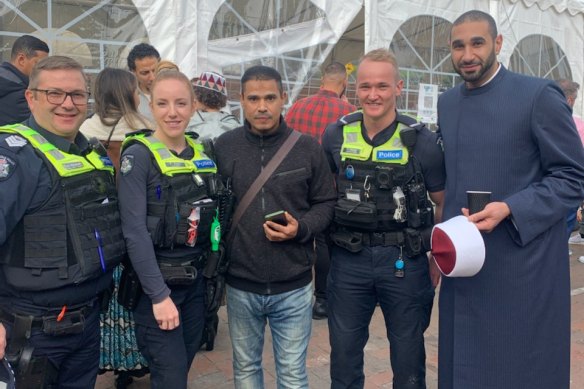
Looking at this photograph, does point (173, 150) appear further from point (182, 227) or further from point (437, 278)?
point (437, 278)

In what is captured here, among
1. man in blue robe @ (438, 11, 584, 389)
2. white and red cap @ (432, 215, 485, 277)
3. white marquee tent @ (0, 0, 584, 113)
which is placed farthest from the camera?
white marquee tent @ (0, 0, 584, 113)

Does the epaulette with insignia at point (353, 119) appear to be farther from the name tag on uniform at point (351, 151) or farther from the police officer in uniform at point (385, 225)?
the name tag on uniform at point (351, 151)

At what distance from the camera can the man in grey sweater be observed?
2.53 meters

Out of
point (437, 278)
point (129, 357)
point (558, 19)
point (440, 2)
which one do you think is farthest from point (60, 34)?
point (558, 19)

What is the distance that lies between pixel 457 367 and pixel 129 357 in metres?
1.89

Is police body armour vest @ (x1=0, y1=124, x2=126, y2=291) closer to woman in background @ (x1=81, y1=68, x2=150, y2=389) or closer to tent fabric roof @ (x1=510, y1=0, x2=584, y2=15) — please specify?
woman in background @ (x1=81, y1=68, x2=150, y2=389)

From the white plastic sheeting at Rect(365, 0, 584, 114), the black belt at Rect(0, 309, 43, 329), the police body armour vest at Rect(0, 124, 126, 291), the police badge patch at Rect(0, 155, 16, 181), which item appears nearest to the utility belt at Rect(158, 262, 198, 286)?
the police body armour vest at Rect(0, 124, 126, 291)

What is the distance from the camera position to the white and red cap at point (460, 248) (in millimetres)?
2207

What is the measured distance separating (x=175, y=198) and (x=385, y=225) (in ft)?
3.50

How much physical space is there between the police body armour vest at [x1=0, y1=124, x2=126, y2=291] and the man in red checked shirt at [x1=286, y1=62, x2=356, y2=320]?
2.65 metres

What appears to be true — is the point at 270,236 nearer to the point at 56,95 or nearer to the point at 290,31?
the point at 56,95

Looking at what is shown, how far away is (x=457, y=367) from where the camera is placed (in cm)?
255

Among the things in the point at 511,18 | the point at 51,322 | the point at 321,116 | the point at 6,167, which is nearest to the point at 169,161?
the point at 6,167

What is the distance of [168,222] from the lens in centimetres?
230
